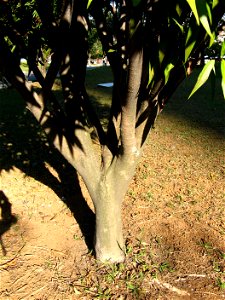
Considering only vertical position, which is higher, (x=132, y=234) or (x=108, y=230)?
(x=108, y=230)

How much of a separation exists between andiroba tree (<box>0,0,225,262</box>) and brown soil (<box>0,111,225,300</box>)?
0.31 metres

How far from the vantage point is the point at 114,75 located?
2156 mm

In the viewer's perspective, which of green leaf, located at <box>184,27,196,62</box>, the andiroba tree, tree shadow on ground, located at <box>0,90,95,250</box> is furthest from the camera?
tree shadow on ground, located at <box>0,90,95,250</box>

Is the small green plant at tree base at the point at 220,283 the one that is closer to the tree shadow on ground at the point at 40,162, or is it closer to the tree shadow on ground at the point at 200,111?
the tree shadow on ground at the point at 40,162

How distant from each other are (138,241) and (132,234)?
0.13m

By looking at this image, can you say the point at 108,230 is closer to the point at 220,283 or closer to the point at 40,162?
the point at 220,283

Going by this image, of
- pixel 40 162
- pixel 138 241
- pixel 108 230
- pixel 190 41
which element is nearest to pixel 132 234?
pixel 138 241

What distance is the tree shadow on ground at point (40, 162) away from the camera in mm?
3762

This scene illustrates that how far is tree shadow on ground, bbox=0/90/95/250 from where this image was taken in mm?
3762

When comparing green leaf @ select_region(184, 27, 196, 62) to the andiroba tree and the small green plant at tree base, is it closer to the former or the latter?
the andiroba tree

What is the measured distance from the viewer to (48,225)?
3.54 meters

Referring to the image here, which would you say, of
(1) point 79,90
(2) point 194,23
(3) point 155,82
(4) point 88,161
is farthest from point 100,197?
(2) point 194,23

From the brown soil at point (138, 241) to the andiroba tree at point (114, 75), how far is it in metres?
0.31

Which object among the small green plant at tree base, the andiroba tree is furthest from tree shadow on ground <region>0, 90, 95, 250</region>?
the small green plant at tree base
